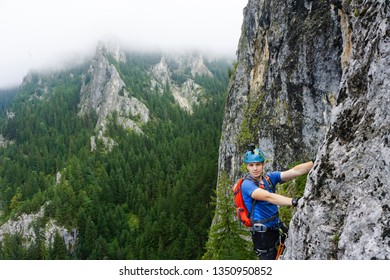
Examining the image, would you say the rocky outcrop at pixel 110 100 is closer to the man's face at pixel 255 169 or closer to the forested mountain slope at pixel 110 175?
the forested mountain slope at pixel 110 175

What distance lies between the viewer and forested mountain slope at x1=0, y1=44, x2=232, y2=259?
7469 cm

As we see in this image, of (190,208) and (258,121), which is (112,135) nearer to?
(190,208)

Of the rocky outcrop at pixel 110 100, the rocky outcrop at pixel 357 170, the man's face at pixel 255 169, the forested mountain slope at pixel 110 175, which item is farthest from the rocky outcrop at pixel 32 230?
the rocky outcrop at pixel 357 170

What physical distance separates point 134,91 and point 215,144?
8432 centimetres

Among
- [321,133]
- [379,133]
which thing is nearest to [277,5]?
[321,133]

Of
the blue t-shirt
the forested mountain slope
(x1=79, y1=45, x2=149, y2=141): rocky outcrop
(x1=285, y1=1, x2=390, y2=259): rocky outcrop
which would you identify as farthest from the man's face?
(x1=79, y1=45, x2=149, y2=141): rocky outcrop

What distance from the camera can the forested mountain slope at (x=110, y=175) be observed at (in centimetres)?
7469

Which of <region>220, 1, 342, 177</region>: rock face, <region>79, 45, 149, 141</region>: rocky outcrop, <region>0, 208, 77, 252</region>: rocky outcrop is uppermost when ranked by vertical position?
<region>220, 1, 342, 177</region>: rock face

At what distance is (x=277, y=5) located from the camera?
1121 inches

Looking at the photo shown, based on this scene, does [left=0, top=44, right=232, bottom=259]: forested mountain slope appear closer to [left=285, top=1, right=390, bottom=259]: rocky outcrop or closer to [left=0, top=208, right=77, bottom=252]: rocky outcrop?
[left=0, top=208, right=77, bottom=252]: rocky outcrop

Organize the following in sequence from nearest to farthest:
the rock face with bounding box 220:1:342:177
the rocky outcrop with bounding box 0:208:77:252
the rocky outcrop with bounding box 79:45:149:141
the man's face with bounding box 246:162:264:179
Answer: the man's face with bounding box 246:162:264:179, the rock face with bounding box 220:1:342:177, the rocky outcrop with bounding box 0:208:77:252, the rocky outcrop with bounding box 79:45:149:141

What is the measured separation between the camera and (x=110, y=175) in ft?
362

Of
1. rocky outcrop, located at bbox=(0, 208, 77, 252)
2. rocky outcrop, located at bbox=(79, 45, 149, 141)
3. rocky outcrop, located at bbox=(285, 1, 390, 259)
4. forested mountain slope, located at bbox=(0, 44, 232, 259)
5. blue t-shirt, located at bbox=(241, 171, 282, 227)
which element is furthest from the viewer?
rocky outcrop, located at bbox=(79, 45, 149, 141)
